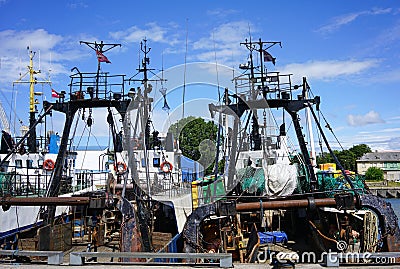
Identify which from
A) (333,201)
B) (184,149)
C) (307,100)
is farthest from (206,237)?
(184,149)

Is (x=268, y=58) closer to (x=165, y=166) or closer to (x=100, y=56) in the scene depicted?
(x=100, y=56)

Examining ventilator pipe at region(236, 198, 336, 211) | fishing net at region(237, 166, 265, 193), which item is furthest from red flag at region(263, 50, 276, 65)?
ventilator pipe at region(236, 198, 336, 211)

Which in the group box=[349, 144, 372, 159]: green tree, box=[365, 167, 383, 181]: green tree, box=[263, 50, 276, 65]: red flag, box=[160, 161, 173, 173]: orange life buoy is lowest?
box=[365, 167, 383, 181]: green tree

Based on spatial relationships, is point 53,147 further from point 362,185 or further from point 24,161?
point 362,185

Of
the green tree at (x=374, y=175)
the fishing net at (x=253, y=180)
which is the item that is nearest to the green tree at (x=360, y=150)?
the green tree at (x=374, y=175)

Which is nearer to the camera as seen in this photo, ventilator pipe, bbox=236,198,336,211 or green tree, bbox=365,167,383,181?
ventilator pipe, bbox=236,198,336,211

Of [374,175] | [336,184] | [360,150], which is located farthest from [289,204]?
[360,150]

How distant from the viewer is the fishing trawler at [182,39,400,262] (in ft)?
37.5

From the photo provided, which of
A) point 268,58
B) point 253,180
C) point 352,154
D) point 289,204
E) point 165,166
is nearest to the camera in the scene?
point 289,204

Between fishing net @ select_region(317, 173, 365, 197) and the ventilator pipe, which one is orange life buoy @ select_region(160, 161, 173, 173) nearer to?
fishing net @ select_region(317, 173, 365, 197)

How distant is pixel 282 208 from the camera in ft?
38.2

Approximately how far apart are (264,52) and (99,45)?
915 cm

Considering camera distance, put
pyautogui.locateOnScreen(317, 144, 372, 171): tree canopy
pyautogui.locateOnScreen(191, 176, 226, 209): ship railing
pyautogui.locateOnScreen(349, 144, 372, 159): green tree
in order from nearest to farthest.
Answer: pyautogui.locateOnScreen(191, 176, 226, 209): ship railing
pyautogui.locateOnScreen(317, 144, 372, 171): tree canopy
pyautogui.locateOnScreen(349, 144, 372, 159): green tree

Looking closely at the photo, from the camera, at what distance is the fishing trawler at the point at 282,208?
11.4 metres
